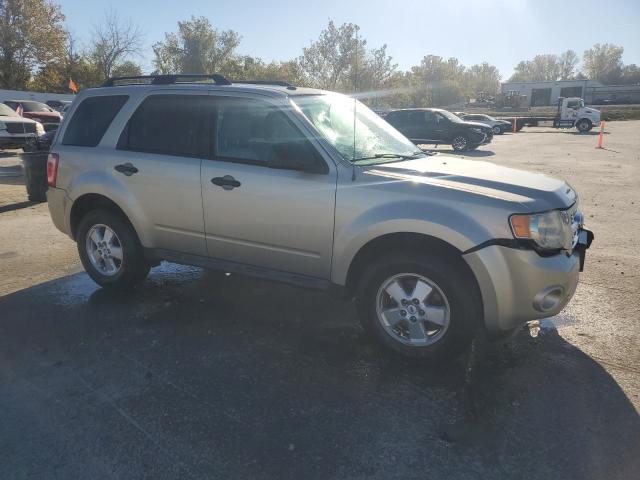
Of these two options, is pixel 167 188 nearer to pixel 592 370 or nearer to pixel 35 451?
pixel 35 451

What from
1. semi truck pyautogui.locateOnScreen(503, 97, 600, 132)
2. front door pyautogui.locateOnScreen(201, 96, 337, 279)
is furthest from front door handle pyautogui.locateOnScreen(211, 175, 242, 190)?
semi truck pyautogui.locateOnScreen(503, 97, 600, 132)

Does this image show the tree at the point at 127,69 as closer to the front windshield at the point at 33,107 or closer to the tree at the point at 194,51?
the tree at the point at 194,51

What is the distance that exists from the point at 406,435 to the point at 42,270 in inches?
181

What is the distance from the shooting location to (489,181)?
3.47 m

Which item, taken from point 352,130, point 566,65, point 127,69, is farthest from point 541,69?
point 352,130

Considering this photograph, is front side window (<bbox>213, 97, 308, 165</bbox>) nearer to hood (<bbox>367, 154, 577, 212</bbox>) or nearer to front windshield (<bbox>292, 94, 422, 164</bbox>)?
front windshield (<bbox>292, 94, 422, 164</bbox>)

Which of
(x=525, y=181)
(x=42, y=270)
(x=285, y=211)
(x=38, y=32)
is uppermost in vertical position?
(x=38, y=32)

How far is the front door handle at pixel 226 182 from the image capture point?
396 cm

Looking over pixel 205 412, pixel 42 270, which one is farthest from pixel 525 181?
pixel 42 270

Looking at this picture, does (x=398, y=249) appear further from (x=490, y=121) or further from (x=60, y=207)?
(x=490, y=121)

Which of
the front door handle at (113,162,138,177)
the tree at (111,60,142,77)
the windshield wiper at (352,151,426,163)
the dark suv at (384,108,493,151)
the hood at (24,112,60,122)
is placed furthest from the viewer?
the tree at (111,60,142,77)

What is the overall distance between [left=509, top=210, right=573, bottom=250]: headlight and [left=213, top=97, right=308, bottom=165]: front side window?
161cm

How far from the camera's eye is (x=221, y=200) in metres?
4.06

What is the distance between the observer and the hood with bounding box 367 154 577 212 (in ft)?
10.7
